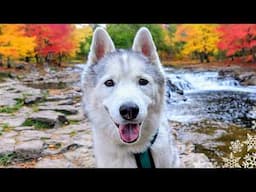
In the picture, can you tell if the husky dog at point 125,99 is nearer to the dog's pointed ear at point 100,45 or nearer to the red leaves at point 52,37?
the dog's pointed ear at point 100,45

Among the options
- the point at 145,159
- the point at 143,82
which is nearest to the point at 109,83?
the point at 143,82

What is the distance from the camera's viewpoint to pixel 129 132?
2.14 metres

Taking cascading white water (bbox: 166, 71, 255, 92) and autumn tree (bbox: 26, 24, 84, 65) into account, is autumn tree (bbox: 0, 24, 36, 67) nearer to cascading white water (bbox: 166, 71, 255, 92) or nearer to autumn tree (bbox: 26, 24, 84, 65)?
autumn tree (bbox: 26, 24, 84, 65)

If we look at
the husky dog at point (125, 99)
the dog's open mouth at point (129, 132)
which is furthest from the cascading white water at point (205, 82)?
the dog's open mouth at point (129, 132)


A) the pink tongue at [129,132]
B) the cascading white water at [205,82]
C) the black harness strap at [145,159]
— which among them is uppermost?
the cascading white water at [205,82]

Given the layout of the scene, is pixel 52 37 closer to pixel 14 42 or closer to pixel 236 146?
pixel 14 42

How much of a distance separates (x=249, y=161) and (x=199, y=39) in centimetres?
91

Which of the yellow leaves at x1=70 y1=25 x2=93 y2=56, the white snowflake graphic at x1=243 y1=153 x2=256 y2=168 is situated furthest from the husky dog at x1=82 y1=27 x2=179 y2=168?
the white snowflake graphic at x1=243 y1=153 x2=256 y2=168

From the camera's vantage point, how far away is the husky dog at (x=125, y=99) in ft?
6.82

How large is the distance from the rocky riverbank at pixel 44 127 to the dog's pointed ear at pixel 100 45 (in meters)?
0.55
